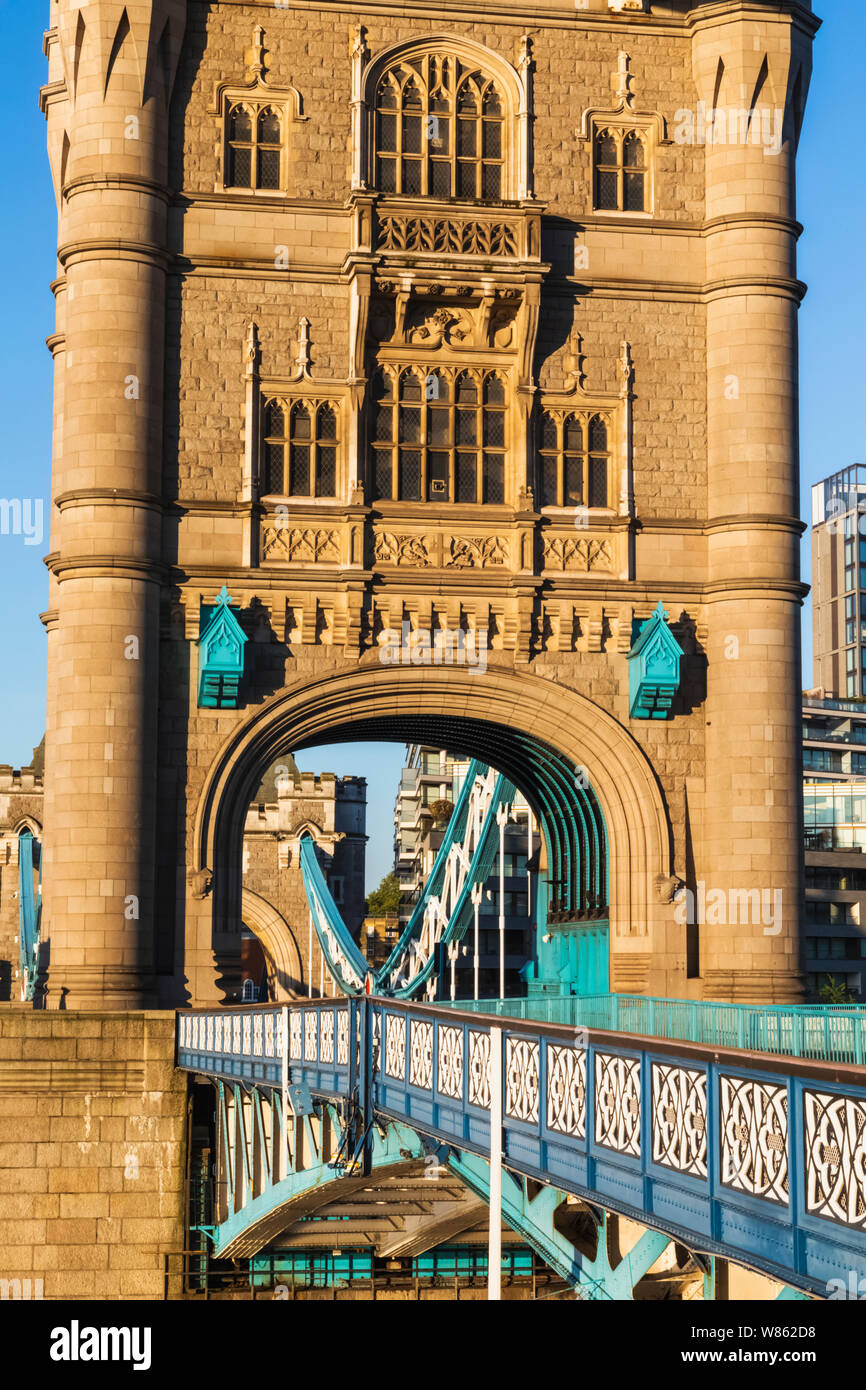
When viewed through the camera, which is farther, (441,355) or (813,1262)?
(441,355)

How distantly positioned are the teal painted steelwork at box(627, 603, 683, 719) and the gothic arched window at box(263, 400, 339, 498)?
5530 millimetres

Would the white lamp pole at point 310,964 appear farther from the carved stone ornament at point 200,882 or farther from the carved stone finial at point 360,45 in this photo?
the carved stone finial at point 360,45

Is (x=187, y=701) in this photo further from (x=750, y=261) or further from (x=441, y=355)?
(x=750, y=261)

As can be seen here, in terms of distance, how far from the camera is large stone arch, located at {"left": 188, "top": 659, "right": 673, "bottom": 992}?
105 ft

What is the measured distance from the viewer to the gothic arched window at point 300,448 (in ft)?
108

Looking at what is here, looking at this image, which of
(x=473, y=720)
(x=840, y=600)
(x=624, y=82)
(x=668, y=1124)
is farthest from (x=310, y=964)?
(x=840, y=600)

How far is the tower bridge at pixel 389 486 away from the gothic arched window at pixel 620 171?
0.22 feet

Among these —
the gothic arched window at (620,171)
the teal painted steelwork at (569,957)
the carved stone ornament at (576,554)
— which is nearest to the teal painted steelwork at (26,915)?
the teal painted steelwork at (569,957)

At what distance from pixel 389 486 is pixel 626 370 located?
4357mm

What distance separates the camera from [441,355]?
110 feet

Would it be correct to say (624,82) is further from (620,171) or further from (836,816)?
(836,816)

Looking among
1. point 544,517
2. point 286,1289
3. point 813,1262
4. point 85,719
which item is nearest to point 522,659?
point 544,517

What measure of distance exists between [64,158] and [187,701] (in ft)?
32.6

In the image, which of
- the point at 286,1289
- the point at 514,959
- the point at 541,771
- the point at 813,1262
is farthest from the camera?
the point at 514,959
